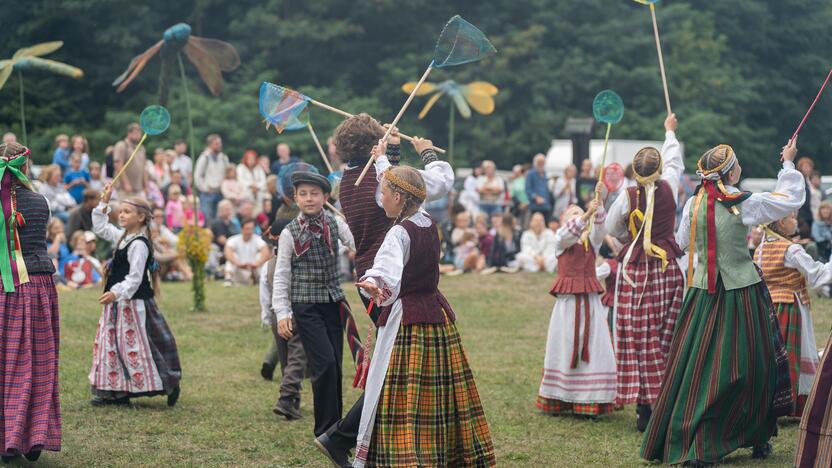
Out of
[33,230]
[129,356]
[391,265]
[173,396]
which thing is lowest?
[173,396]

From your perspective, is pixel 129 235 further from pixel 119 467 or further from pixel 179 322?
pixel 179 322

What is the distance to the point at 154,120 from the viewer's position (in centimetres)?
877

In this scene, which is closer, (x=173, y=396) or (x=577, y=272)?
(x=577, y=272)

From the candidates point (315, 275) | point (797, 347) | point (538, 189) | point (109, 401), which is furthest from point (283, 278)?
point (538, 189)

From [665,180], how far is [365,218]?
7.63ft

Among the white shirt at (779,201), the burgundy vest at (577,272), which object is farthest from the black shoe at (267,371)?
the white shirt at (779,201)

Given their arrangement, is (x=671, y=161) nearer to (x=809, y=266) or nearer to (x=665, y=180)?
(x=665, y=180)

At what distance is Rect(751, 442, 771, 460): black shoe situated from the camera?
269 inches

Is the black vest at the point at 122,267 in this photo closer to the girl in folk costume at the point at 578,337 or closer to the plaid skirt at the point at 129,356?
the plaid skirt at the point at 129,356

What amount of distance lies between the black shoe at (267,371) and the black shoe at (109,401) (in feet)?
4.75

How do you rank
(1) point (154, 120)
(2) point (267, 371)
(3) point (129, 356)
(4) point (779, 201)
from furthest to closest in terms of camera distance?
(2) point (267, 371) → (1) point (154, 120) → (3) point (129, 356) → (4) point (779, 201)

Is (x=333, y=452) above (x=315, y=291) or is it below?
below

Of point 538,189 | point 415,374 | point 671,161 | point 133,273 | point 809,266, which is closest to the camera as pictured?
point 415,374

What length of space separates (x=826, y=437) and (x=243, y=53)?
26.5 metres
